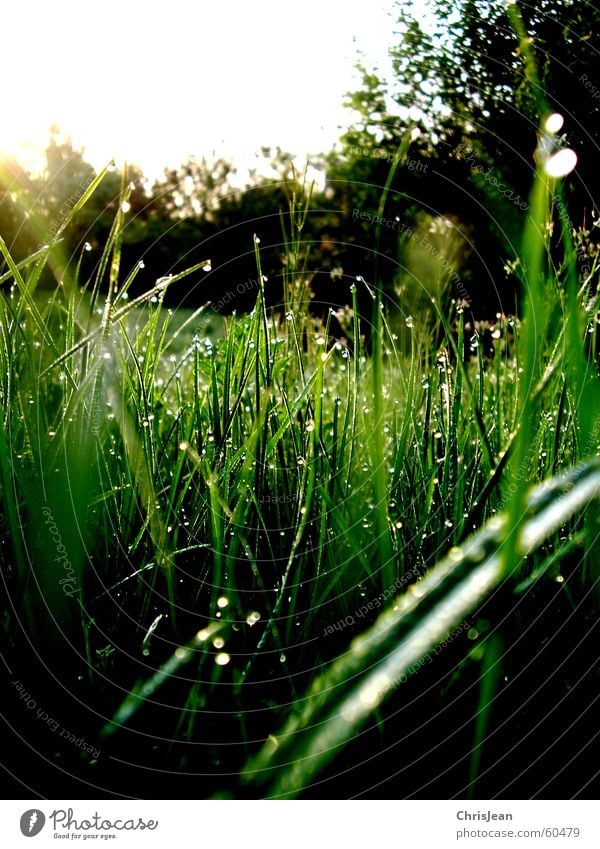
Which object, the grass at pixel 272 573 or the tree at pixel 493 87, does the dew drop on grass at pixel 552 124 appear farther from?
the grass at pixel 272 573

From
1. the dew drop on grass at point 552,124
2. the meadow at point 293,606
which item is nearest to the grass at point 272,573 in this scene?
the meadow at point 293,606

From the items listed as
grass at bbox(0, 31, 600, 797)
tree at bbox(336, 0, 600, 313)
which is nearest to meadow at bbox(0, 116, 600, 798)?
grass at bbox(0, 31, 600, 797)

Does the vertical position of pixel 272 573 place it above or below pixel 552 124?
below
